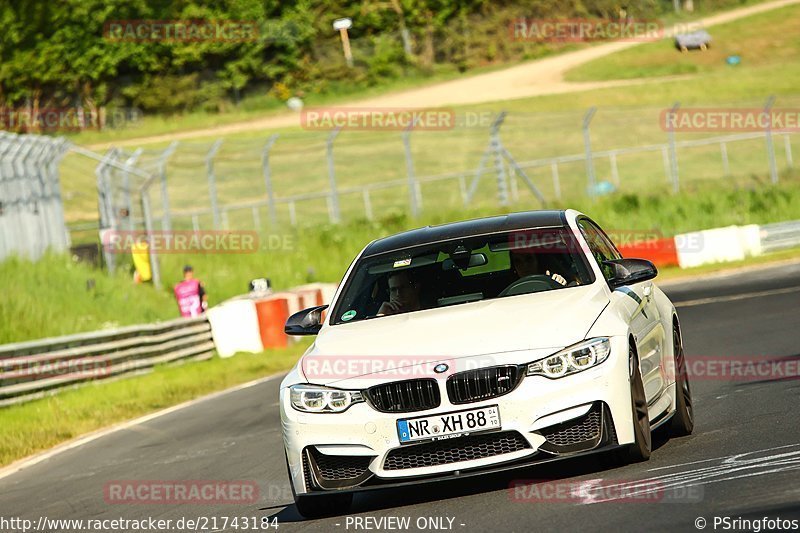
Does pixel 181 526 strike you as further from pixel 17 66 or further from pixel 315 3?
pixel 315 3

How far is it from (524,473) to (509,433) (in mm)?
966

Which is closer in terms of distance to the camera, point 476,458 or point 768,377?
point 476,458

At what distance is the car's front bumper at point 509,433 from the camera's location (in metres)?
7.29

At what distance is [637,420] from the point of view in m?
7.60

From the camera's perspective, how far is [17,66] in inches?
2749

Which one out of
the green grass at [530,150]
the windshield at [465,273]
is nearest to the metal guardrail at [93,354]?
the windshield at [465,273]

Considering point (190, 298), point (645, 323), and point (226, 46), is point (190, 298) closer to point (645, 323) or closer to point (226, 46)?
point (645, 323)

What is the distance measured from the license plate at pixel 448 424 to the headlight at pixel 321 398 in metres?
0.30

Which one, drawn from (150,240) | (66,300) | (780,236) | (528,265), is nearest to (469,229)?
(528,265)

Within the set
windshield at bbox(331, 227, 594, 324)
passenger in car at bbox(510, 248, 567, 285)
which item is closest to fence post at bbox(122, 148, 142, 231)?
windshield at bbox(331, 227, 594, 324)

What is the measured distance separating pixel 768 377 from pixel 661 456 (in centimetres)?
345

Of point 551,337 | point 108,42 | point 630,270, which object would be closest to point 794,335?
point 630,270

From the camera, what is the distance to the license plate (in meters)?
7.30

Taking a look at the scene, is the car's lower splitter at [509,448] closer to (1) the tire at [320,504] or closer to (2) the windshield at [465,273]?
(1) the tire at [320,504]
